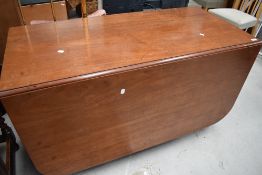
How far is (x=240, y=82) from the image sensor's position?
1278mm

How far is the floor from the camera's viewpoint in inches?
50.4

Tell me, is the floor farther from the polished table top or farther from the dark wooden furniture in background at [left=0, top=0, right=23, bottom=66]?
the dark wooden furniture in background at [left=0, top=0, right=23, bottom=66]

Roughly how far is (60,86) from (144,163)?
2.58ft

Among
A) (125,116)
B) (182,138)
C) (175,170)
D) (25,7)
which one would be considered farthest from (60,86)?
(25,7)

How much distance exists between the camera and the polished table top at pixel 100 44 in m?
0.82

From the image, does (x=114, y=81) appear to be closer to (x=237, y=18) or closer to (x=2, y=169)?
(x=2, y=169)

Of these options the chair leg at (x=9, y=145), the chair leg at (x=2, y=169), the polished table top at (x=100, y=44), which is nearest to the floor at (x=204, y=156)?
the chair leg at (x=9, y=145)

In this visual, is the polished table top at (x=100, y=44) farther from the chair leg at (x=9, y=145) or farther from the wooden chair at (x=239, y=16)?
the wooden chair at (x=239, y=16)

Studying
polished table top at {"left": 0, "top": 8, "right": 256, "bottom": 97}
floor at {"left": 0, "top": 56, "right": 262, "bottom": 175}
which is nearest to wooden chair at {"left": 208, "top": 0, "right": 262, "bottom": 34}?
polished table top at {"left": 0, "top": 8, "right": 256, "bottom": 97}

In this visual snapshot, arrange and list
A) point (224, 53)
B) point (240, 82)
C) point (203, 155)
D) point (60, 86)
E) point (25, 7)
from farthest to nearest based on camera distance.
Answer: point (25, 7), point (203, 155), point (240, 82), point (224, 53), point (60, 86)

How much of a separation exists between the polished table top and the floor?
70 cm

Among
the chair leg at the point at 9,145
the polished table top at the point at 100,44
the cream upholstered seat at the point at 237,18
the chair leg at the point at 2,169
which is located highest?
the polished table top at the point at 100,44

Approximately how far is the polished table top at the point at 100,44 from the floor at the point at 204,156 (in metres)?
0.70

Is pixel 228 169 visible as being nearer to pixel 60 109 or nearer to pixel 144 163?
pixel 144 163
